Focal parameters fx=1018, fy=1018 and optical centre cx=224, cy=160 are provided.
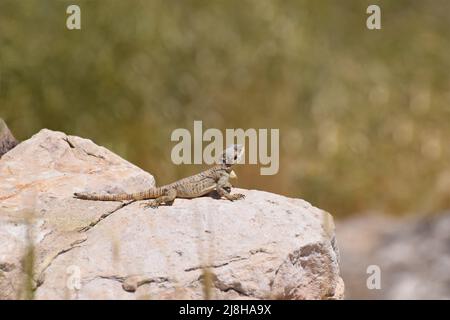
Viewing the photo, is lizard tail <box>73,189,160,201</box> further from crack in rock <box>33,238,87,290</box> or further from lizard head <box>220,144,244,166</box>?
lizard head <box>220,144,244,166</box>

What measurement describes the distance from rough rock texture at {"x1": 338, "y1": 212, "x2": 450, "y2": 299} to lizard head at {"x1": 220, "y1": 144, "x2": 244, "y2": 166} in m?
3.85

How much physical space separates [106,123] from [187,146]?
1108 millimetres

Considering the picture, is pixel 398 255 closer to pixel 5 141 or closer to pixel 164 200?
pixel 164 200

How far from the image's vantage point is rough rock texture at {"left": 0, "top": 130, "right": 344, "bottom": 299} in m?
6.48

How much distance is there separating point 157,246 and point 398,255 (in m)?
6.79

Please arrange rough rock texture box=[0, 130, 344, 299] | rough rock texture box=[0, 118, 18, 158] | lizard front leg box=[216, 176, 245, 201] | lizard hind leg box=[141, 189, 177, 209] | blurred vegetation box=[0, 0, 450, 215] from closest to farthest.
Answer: rough rock texture box=[0, 130, 344, 299] → lizard hind leg box=[141, 189, 177, 209] → lizard front leg box=[216, 176, 245, 201] → rough rock texture box=[0, 118, 18, 158] → blurred vegetation box=[0, 0, 450, 215]

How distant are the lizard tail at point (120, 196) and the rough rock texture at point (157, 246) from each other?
0.19 ft

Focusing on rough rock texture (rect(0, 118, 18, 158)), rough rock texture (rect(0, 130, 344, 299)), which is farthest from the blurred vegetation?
rough rock texture (rect(0, 130, 344, 299))

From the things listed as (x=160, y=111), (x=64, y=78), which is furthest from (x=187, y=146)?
(x=64, y=78)

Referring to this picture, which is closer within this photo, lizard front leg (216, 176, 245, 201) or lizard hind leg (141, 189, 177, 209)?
lizard hind leg (141, 189, 177, 209)

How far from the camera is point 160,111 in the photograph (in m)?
13.5

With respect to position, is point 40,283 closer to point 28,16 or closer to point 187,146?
point 187,146

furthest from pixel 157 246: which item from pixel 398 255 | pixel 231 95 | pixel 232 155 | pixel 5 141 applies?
pixel 231 95

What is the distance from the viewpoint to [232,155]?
342 inches
